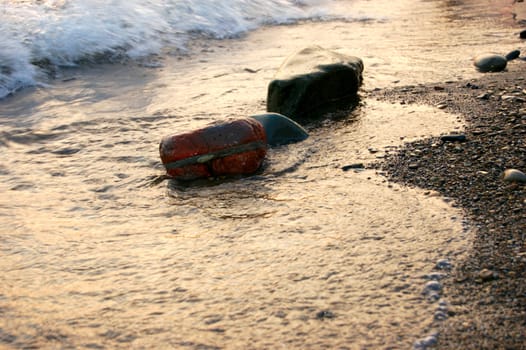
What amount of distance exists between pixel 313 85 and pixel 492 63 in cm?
181

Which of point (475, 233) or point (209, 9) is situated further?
point (209, 9)

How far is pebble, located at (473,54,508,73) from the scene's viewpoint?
17.7 feet

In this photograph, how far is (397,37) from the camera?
24.1 feet

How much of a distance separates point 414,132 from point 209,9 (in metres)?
5.94

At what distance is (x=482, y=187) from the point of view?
299 cm

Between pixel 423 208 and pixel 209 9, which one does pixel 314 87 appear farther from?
pixel 209 9

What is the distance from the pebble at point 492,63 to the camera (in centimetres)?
539

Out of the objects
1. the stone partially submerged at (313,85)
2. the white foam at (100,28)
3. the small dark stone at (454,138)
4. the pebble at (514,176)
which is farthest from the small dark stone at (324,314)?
the white foam at (100,28)

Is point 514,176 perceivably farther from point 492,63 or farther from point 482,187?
point 492,63

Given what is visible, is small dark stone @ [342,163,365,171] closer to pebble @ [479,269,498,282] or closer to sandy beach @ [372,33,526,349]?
sandy beach @ [372,33,526,349]

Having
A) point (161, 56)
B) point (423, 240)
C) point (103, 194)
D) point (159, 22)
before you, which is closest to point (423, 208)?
point (423, 240)

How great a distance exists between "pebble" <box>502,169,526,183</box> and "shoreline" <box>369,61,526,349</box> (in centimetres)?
3

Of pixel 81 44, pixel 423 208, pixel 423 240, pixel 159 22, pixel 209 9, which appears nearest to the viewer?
pixel 423 240

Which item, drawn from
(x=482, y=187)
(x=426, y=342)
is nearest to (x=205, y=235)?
(x=426, y=342)
